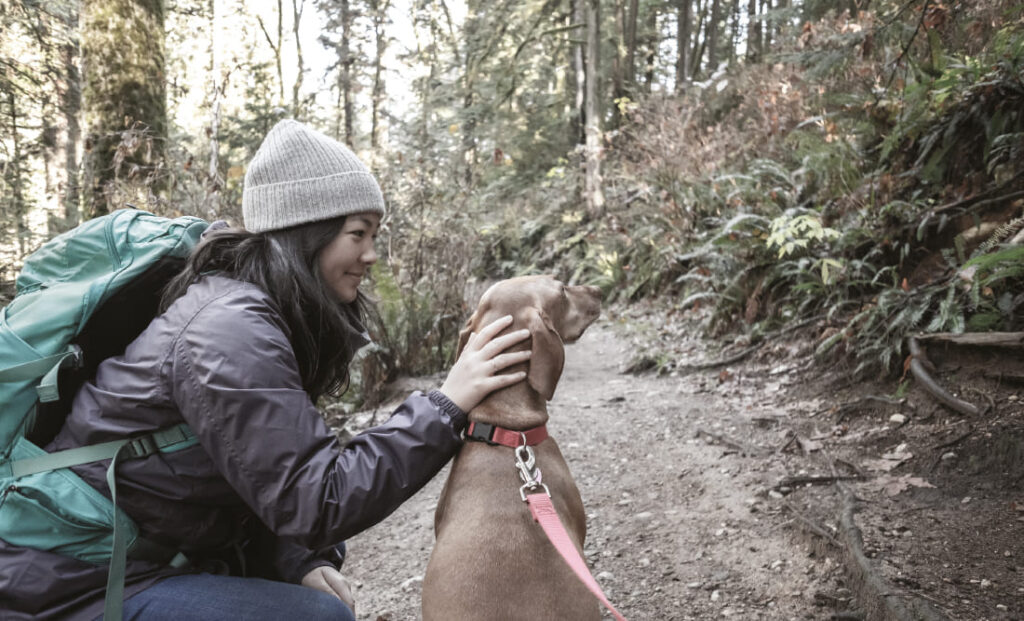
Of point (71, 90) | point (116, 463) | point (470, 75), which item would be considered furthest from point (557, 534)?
point (470, 75)

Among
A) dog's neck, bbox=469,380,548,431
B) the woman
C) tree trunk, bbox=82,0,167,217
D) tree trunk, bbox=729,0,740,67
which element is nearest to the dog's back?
dog's neck, bbox=469,380,548,431

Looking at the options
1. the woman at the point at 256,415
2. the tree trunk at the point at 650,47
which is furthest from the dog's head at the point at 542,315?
the tree trunk at the point at 650,47

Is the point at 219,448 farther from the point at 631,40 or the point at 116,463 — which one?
the point at 631,40

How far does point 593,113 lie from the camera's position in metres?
13.9

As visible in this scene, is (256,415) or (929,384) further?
(929,384)

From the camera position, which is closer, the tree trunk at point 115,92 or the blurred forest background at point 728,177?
the blurred forest background at point 728,177

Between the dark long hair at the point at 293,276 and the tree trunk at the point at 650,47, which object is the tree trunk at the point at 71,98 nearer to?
the dark long hair at the point at 293,276

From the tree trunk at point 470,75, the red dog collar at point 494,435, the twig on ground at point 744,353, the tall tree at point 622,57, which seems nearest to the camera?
the red dog collar at point 494,435

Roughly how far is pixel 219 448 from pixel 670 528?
9.47 feet

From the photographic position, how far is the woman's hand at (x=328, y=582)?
95.6 inches

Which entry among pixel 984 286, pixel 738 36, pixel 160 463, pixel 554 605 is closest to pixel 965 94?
pixel 984 286

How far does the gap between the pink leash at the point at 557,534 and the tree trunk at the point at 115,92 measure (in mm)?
5170

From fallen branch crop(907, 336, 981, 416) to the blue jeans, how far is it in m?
3.68

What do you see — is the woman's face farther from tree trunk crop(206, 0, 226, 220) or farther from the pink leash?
tree trunk crop(206, 0, 226, 220)
